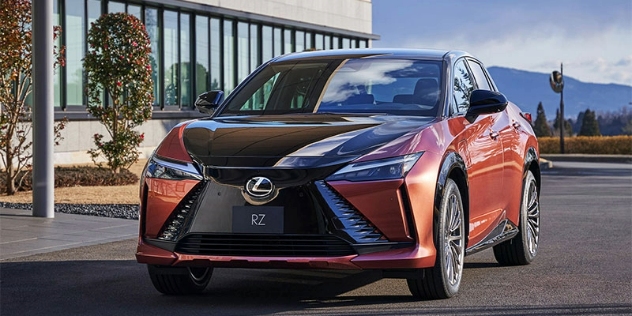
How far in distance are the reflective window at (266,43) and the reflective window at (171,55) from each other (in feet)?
20.2

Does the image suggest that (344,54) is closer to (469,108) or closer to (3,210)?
(469,108)

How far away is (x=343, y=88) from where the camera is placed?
8242mm

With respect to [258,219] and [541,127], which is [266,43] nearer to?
[258,219]

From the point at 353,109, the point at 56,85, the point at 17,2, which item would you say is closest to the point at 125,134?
the point at 17,2

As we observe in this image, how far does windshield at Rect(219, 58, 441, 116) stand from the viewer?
26.4 ft

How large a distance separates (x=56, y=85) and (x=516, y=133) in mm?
18277

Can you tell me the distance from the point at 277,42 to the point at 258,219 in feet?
107

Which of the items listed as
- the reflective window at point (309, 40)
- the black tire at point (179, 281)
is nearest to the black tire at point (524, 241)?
the black tire at point (179, 281)

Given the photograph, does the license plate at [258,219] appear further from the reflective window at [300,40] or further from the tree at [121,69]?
the reflective window at [300,40]

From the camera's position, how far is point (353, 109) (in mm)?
8023

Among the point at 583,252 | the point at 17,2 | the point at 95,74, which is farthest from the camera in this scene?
the point at 95,74

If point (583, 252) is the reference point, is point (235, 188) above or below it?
above

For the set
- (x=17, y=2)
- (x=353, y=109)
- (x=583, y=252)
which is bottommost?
(x=583, y=252)

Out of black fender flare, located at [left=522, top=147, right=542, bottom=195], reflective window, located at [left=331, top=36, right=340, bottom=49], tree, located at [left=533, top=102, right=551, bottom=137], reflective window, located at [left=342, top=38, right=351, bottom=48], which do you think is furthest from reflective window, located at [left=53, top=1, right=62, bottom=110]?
tree, located at [left=533, top=102, right=551, bottom=137]
